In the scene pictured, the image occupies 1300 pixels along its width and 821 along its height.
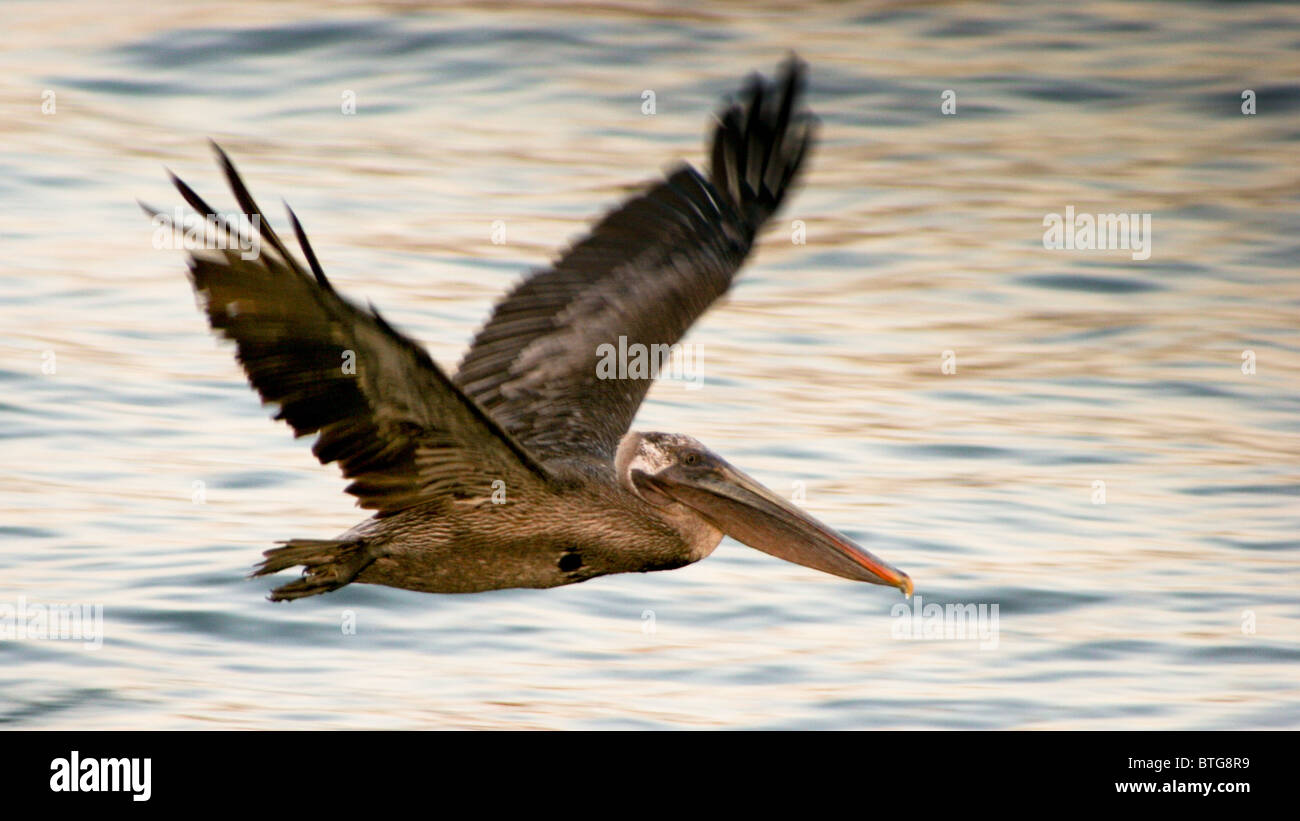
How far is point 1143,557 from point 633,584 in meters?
2.33

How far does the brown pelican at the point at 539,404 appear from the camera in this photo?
5105 mm

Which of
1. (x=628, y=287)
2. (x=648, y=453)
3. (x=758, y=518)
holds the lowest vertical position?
(x=758, y=518)

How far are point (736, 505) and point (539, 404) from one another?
0.96 metres

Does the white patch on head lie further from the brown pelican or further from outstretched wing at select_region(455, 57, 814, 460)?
outstretched wing at select_region(455, 57, 814, 460)

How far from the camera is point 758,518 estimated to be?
625cm

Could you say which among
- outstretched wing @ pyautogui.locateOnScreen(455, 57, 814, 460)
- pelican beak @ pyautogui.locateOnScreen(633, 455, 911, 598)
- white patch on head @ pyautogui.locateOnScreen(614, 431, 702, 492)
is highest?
outstretched wing @ pyautogui.locateOnScreen(455, 57, 814, 460)

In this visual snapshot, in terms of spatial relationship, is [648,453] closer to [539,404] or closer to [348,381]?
[539,404]

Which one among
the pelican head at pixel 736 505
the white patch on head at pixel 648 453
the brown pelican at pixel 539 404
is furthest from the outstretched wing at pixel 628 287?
the pelican head at pixel 736 505

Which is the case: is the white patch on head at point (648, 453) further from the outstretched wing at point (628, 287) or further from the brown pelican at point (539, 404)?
the outstretched wing at point (628, 287)

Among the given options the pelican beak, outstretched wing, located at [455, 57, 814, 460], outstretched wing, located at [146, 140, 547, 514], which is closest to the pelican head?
the pelican beak

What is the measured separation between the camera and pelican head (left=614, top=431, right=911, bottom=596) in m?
6.16

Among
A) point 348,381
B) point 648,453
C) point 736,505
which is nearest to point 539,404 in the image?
point 648,453

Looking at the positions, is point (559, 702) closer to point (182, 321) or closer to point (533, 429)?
point (533, 429)

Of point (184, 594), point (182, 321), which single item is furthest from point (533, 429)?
point (182, 321)
